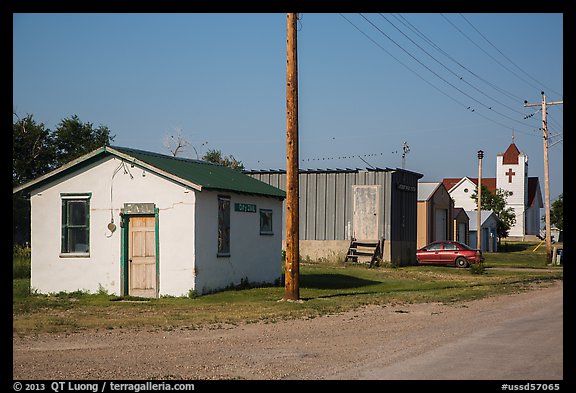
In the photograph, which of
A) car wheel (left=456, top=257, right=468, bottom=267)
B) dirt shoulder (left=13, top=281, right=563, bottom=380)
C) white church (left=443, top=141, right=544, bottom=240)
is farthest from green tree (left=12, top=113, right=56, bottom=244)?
white church (left=443, top=141, right=544, bottom=240)

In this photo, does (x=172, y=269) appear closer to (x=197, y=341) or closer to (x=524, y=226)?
(x=197, y=341)

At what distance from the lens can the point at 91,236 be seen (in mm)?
22406

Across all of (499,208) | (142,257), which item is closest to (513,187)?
(499,208)

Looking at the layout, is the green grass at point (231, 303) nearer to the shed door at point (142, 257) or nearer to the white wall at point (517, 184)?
the shed door at point (142, 257)

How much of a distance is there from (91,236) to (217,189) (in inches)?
151

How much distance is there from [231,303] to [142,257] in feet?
10.5

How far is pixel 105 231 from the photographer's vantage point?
73.2 feet

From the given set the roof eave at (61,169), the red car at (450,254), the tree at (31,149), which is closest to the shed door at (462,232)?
the red car at (450,254)

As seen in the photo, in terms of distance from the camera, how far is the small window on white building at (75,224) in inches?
888

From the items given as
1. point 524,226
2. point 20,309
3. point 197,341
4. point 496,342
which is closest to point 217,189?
point 20,309

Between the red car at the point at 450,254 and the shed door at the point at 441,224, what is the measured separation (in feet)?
28.3

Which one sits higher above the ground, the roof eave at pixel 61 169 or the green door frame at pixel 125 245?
the roof eave at pixel 61 169

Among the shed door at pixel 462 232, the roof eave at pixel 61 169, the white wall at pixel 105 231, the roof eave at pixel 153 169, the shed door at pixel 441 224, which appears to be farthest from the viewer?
the shed door at pixel 462 232
